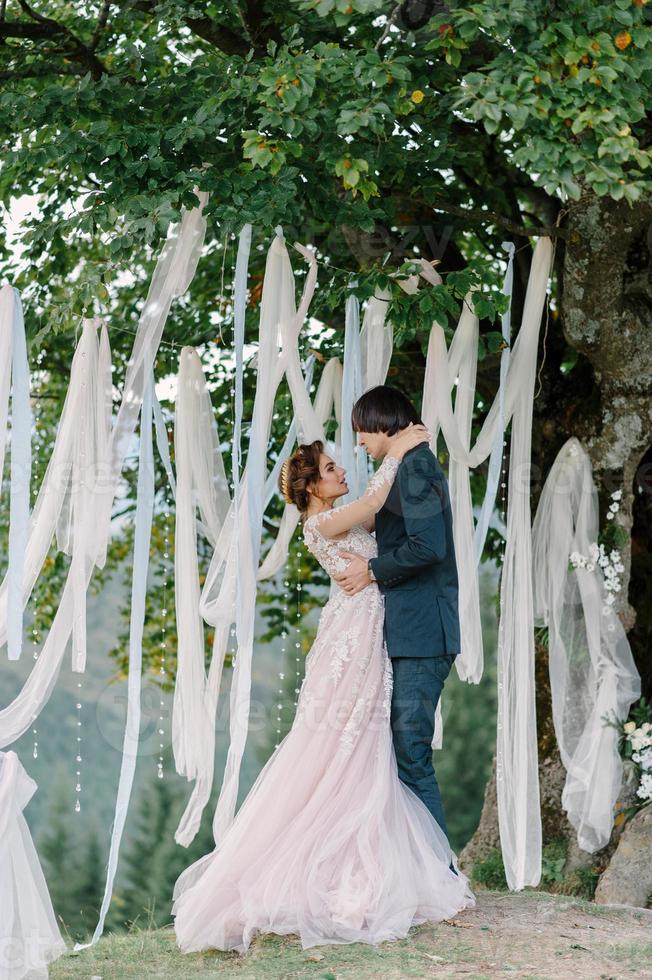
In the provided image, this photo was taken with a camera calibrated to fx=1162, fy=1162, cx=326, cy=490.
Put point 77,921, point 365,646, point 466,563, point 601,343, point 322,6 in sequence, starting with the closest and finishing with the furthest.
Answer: point 322,6 → point 365,646 → point 466,563 → point 601,343 → point 77,921

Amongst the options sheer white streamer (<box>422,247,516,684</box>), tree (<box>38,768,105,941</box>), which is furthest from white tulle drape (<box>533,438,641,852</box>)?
tree (<box>38,768,105,941</box>)

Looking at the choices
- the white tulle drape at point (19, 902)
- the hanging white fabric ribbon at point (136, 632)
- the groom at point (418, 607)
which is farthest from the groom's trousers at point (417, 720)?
the white tulle drape at point (19, 902)

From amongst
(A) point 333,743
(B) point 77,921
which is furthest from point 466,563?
(B) point 77,921

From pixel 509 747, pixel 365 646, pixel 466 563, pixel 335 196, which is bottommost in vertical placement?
pixel 509 747

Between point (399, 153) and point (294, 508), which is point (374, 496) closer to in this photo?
point (294, 508)

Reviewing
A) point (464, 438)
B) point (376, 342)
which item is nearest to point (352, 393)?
point (376, 342)

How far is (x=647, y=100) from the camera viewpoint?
13.5 feet

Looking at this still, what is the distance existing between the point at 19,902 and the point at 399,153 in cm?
325

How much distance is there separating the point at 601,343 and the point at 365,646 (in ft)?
6.97

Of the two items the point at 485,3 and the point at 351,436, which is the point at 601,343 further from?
the point at 485,3

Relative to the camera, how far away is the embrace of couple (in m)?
3.69

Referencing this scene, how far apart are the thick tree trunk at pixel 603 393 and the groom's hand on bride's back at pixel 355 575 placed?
5.84 feet

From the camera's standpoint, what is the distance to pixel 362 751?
154 inches

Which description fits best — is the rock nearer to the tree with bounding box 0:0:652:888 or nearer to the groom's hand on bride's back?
the tree with bounding box 0:0:652:888
